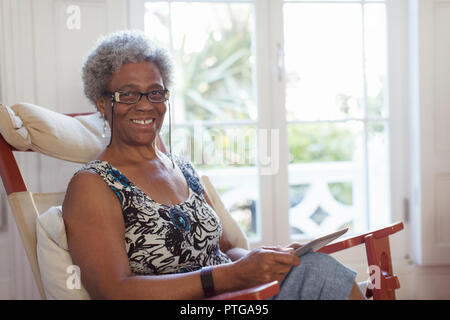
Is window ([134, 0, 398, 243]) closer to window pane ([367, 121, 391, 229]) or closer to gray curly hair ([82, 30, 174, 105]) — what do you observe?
window pane ([367, 121, 391, 229])

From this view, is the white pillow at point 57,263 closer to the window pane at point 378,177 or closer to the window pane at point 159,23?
the window pane at point 159,23

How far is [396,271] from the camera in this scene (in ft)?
8.11

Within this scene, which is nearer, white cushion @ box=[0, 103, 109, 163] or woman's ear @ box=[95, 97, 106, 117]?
white cushion @ box=[0, 103, 109, 163]

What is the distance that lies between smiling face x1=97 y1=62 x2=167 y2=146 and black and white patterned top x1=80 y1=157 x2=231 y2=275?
14 centimetres

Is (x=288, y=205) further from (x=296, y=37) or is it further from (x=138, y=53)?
(x=138, y=53)

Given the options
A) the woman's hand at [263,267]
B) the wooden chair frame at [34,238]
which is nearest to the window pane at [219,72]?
the wooden chair frame at [34,238]

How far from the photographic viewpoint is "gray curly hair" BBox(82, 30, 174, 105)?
1458mm

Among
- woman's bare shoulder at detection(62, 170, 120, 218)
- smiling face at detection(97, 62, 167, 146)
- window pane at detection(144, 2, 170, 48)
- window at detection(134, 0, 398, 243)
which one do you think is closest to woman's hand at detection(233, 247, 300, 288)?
Answer: woman's bare shoulder at detection(62, 170, 120, 218)

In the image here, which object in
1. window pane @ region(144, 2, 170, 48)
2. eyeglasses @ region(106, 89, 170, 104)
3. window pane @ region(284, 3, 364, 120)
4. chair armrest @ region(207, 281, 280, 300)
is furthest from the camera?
window pane @ region(284, 3, 364, 120)

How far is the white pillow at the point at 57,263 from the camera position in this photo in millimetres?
1249

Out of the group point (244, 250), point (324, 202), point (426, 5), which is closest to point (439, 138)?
point (426, 5)

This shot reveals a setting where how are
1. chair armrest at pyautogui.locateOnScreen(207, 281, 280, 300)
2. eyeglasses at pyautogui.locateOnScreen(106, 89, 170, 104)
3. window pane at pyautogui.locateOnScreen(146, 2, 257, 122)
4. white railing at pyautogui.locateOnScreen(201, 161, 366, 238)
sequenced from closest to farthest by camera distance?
chair armrest at pyautogui.locateOnScreen(207, 281, 280, 300) < eyeglasses at pyautogui.locateOnScreen(106, 89, 170, 104) < white railing at pyautogui.locateOnScreen(201, 161, 366, 238) < window pane at pyautogui.locateOnScreen(146, 2, 257, 122)
